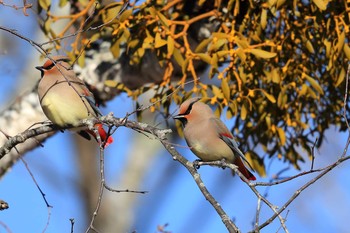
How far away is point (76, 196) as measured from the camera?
7.11 m

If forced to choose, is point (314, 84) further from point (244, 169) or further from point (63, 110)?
point (63, 110)

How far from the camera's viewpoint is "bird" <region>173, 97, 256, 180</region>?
11.6ft

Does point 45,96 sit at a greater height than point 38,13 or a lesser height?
lesser

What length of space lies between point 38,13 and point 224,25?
32.8 inches

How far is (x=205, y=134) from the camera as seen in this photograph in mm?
3572

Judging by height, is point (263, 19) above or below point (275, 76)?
above

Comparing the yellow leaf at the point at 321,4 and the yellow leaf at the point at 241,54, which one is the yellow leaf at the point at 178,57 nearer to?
the yellow leaf at the point at 241,54

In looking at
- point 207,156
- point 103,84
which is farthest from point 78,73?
point 207,156

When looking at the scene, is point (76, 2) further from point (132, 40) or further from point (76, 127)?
point (76, 127)

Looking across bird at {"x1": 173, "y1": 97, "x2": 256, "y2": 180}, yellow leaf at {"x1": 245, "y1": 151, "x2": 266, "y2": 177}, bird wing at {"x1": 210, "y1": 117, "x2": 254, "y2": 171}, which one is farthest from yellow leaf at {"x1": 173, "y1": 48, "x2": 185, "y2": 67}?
yellow leaf at {"x1": 245, "y1": 151, "x2": 266, "y2": 177}

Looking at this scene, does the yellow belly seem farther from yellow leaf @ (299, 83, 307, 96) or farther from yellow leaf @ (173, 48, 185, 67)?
yellow leaf @ (299, 83, 307, 96)

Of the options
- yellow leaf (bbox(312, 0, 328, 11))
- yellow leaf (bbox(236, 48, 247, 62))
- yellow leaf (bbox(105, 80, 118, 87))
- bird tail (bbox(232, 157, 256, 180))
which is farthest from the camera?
yellow leaf (bbox(105, 80, 118, 87))

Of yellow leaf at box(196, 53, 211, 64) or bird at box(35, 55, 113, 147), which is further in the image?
yellow leaf at box(196, 53, 211, 64)

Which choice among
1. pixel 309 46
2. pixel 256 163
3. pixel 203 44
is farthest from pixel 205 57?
pixel 256 163
